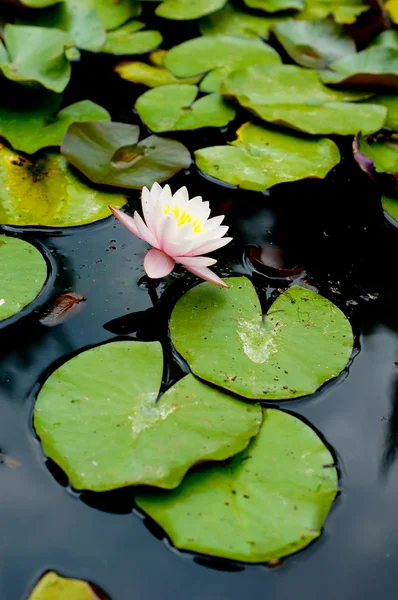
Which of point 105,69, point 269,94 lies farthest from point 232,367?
point 105,69

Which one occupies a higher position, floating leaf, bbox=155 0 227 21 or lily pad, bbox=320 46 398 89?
floating leaf, bbox=155 0 227 21

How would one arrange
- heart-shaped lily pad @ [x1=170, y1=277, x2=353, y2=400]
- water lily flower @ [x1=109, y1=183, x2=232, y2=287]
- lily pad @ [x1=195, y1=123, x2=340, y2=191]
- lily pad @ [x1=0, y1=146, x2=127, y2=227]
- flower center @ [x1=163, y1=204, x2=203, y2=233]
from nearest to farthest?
heart-shaped lily pad @ [x1=170, y1=277, x2=353, y2=400] → water lily flower @ [x1=109, y1=183, x2=232, y2=287] → flower center @ [x1=163, y1=204, x2=203, y2=233] → lily pad @ [x1=0, y1=146, x2=127, y2=227] → lily pad @ [x1=195, y1=123, x2=340, y2=191]

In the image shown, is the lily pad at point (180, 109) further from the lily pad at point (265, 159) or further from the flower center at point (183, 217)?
the flower center at point (183, 217)

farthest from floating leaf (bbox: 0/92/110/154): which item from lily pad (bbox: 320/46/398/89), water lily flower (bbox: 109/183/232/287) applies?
lily pad (bbox: 320/46/398/89)

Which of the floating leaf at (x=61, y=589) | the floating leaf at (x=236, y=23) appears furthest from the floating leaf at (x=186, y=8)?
the floating leaf at (x=61, y=589)

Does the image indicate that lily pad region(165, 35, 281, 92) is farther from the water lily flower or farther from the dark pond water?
the water lily flower

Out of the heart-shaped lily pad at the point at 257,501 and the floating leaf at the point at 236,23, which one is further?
the floating leaf at the point at 236,23
